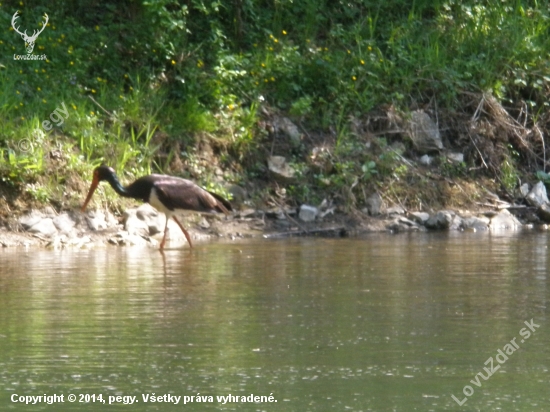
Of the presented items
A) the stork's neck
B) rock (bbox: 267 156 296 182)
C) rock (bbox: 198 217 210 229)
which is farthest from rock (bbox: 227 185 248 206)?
the stork's neck

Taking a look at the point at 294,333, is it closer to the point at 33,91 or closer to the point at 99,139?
the point at 99,139

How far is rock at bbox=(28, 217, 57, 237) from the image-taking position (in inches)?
483

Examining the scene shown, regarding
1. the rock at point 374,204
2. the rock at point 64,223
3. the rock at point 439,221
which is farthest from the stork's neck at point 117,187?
the rock at point 439,221

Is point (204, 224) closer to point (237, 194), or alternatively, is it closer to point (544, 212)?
point (237, 194)

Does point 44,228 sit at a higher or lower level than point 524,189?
lower

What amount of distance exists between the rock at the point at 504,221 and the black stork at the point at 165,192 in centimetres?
390

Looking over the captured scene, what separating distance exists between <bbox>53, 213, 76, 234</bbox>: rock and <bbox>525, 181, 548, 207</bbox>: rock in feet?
21.0

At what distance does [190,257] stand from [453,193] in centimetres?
543

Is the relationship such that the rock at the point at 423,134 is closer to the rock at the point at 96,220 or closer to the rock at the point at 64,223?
the rock at the point at 96,220

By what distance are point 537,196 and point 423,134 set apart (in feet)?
5.79

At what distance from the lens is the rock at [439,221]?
14440mm

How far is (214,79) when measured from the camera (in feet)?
50.9

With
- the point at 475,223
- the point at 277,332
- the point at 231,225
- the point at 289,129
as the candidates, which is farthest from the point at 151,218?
the point at 277,332

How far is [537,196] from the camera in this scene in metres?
15.6
